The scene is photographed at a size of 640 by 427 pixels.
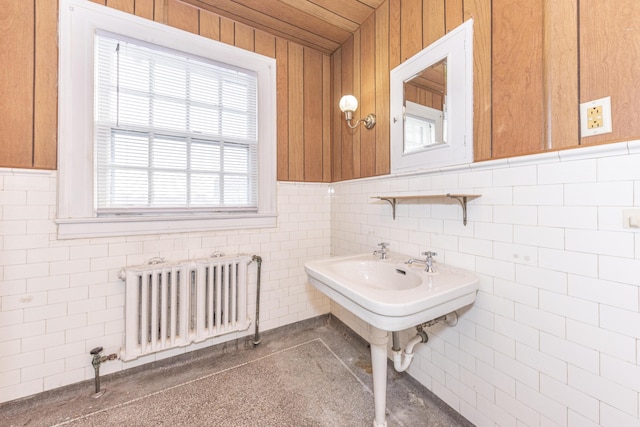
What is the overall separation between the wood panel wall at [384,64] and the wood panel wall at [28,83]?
195cm

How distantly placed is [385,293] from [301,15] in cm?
210

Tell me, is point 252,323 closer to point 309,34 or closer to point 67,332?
point 67,332

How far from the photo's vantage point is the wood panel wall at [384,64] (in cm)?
119

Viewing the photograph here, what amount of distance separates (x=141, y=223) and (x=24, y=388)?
109 centimetres

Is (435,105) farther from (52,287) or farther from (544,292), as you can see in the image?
(52,287)

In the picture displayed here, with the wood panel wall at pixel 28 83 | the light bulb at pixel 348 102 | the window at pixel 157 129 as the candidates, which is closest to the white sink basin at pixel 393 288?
the window at pixel 157 129

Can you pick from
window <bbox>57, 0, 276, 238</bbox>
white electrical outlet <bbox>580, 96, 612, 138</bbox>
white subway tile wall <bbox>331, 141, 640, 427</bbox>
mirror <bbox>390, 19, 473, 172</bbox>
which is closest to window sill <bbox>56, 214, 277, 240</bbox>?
window <bbox>57, 0, 276, 238</bbox>

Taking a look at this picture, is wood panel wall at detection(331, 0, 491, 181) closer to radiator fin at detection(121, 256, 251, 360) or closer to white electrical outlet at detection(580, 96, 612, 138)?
white electrical outlet at detection(580, 96, 612, 138)

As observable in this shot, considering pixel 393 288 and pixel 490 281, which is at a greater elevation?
pixel 490 281

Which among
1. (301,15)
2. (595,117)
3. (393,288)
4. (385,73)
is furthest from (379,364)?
(301,15)

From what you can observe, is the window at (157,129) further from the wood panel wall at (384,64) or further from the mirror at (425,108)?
the mirror at (425,108)

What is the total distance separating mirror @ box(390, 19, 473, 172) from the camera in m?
1.26

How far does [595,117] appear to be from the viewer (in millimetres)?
864

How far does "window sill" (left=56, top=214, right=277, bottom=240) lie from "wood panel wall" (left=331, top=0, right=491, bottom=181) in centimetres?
92
